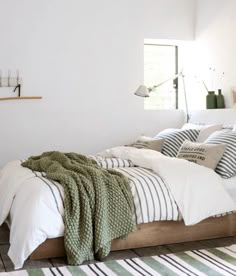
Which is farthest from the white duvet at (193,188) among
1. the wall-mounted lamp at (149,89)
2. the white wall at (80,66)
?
the white wall at (80,66)

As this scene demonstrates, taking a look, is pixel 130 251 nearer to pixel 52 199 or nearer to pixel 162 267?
pixel 162 267

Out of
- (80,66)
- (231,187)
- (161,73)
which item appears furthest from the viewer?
(161,73)

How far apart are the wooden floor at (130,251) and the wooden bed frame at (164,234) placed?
31mm

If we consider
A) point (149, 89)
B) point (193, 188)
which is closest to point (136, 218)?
point (193, 188)

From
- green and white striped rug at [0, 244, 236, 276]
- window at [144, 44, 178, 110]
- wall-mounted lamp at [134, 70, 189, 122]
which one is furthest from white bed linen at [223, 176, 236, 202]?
window at [144, 44, 178, 110]

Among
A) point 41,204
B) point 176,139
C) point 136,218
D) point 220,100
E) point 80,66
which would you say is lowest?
point 136,218

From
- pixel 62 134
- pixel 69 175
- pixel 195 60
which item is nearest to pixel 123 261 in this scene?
pixel 69 175

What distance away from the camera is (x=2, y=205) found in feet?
9.91

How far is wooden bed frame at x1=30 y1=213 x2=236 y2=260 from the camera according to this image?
8.79 feet

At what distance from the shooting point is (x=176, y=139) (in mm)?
4066

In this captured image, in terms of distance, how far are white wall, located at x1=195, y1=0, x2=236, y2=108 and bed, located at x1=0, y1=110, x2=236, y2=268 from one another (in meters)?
1.76

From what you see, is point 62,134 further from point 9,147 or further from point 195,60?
point 195,60

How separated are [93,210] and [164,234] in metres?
0.63

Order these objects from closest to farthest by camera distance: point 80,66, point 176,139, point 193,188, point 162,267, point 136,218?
point 162,267
point 136,218
point 193,188
point 176,139
point 80,66
